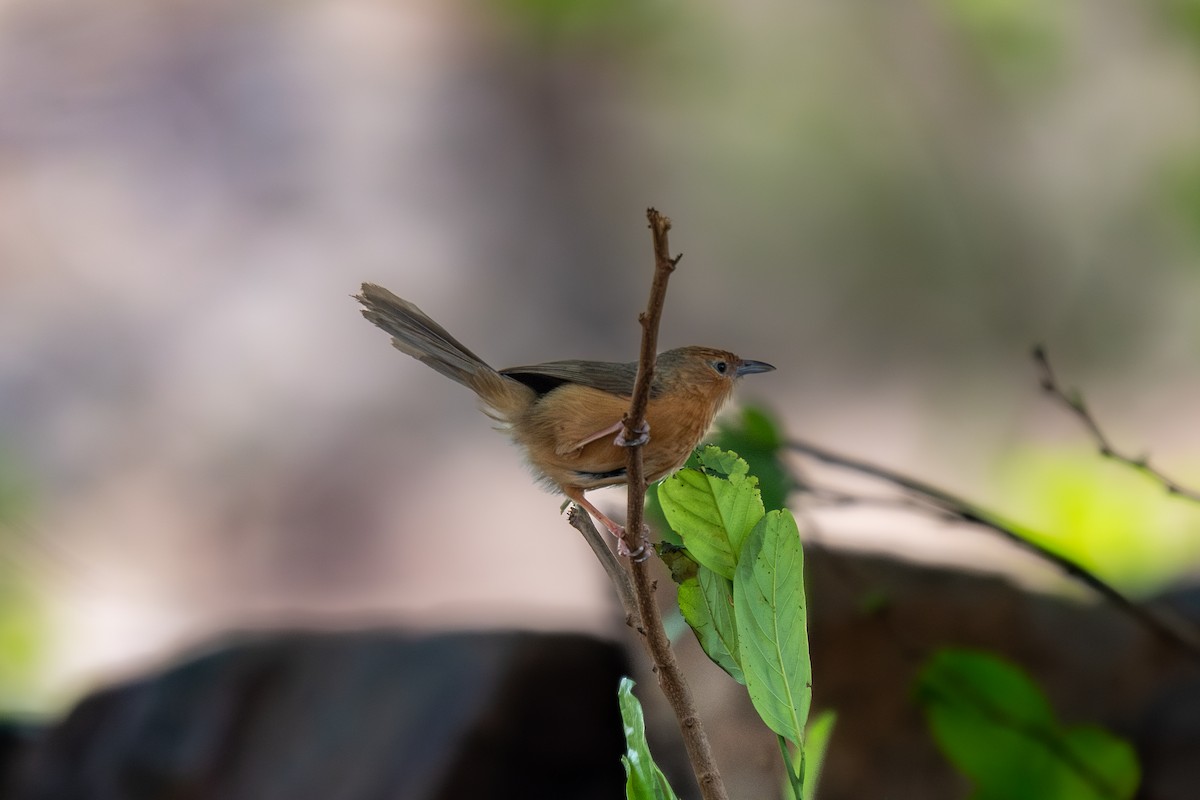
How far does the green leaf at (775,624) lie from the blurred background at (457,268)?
1.99m

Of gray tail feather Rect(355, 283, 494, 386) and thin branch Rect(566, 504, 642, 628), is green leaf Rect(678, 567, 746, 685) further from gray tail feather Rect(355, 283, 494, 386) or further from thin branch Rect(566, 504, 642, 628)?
gray tail feather Rect(355, 283, 494, 386)

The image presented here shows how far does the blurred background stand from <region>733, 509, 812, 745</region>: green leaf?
1990mm

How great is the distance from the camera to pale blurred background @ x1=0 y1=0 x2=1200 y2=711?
2.62 m

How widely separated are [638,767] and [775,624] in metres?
0.10

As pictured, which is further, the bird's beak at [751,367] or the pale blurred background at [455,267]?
the pale blurred background at [455,267]

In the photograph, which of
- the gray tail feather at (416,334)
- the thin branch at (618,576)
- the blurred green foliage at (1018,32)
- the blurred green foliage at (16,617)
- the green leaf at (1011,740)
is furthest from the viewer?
the blurred green foliage at (16,617)

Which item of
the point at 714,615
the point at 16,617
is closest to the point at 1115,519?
the point at 714,615

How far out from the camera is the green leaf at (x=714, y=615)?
62 cm

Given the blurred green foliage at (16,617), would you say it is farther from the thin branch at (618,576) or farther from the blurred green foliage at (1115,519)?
the thin branch at (618,576)

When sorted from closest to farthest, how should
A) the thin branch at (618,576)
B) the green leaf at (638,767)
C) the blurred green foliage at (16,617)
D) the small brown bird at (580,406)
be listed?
the green leaf at (638,767) < the thin branch at (618,576) < the small brown bird at (580,406) < the blurred green foliage at (16,617)

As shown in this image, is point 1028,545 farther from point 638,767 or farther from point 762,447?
point 638,767

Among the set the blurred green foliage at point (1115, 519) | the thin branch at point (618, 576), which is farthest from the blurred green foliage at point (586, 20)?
the thin branch at point (618, 576)

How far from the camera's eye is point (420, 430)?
9.34ft

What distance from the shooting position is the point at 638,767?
0.56 meters
